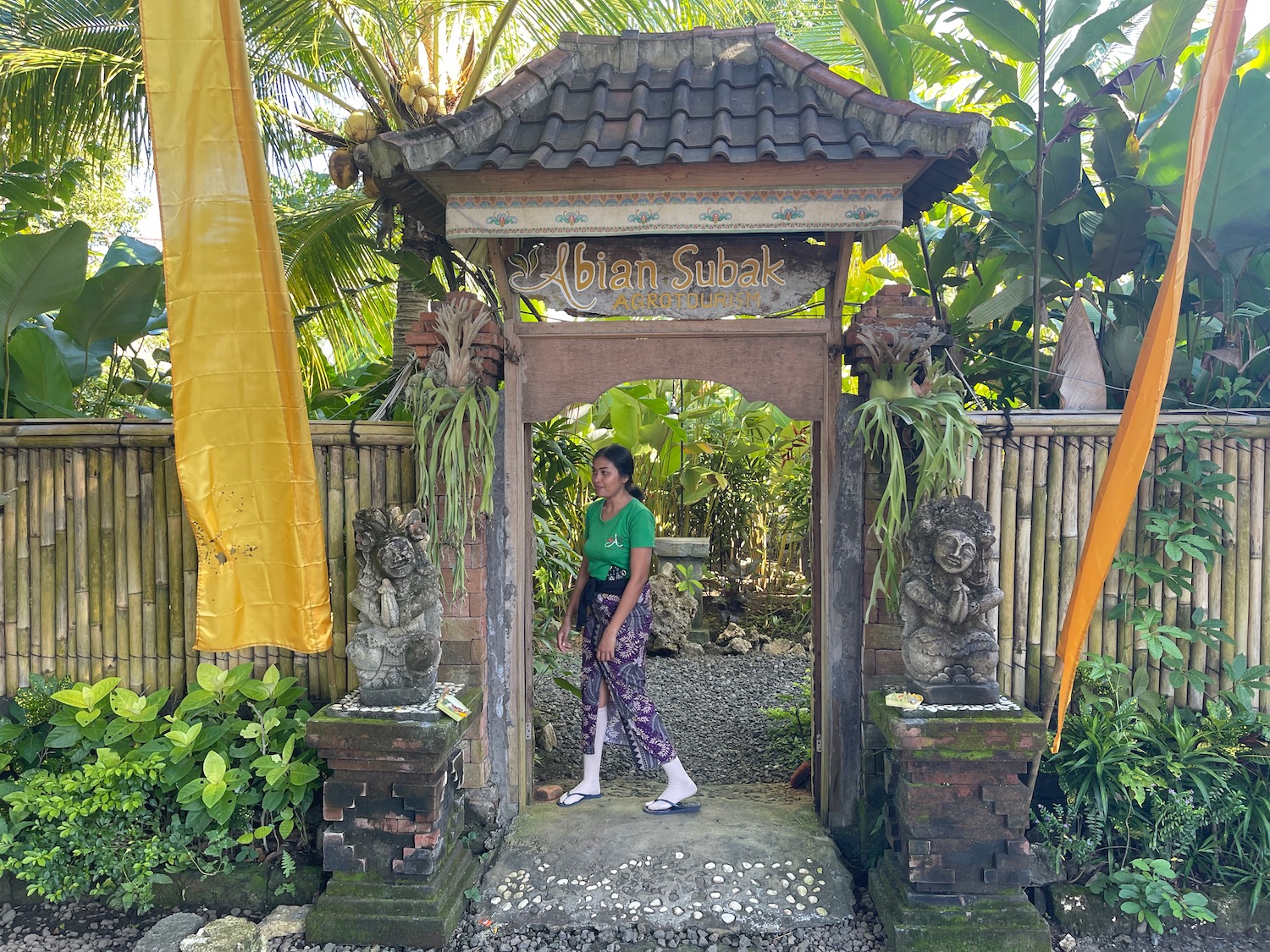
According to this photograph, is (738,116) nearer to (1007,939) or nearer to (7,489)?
(1007,939)

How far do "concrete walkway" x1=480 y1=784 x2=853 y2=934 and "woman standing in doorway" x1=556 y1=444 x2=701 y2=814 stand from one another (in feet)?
0.75

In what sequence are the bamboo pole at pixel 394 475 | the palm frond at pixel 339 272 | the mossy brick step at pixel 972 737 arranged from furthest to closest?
the palm frond at pixel 339 272
the bamboo pole at pixel 394 475
the mossy brick step at pixel 972 737

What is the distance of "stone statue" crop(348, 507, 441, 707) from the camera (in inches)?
121

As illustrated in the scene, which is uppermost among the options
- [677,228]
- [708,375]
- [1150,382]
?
[677,228]

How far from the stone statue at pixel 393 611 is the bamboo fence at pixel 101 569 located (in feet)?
1.86

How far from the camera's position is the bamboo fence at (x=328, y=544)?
3.38 m

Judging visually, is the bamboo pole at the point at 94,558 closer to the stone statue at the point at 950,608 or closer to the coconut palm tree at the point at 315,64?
the coconut palm tree at the point at 315,64

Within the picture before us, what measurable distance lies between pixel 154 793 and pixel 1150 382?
4.17 metres

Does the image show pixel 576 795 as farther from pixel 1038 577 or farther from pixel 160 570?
pixel 1038 577

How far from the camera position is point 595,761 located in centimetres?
386

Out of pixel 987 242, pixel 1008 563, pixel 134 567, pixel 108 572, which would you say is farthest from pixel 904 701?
pixel 108 572

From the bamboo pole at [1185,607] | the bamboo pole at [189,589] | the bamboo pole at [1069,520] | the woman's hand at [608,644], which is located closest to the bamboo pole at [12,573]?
the bamboo pole at [189,589]

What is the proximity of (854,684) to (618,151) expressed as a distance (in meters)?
2.49

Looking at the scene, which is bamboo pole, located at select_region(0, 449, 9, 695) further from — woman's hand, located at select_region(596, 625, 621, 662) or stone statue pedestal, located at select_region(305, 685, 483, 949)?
woman's hand, located at select_region(596, 625, 621, 662)
